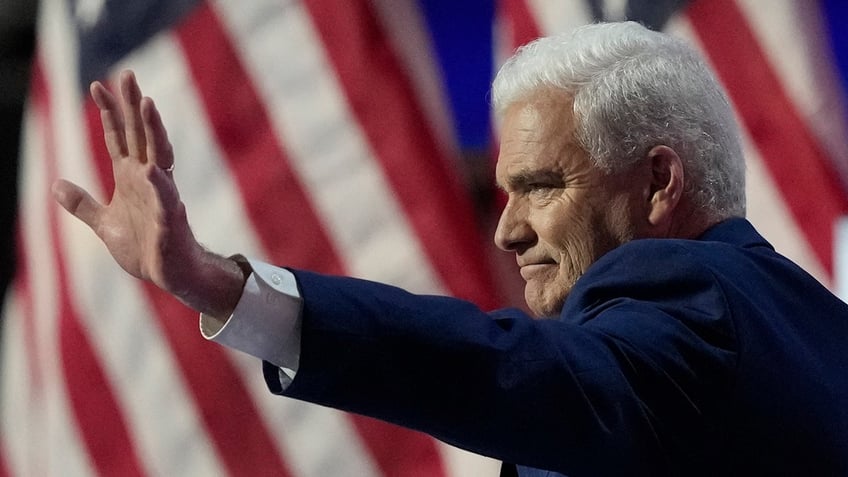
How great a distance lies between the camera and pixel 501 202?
218 centimetres

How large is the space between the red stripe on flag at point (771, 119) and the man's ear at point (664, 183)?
0.94 m

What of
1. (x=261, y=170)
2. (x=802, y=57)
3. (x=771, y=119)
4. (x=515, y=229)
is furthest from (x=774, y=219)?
(x=515, y=229)

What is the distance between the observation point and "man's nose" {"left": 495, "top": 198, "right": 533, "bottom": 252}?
3.86 feet

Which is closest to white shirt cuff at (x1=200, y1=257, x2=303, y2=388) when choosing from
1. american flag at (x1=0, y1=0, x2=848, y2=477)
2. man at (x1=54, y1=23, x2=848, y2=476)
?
man at (x1=54, y1=23, x2=848, y2=476)

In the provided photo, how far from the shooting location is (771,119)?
2033mm

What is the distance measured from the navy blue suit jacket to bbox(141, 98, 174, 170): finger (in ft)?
0.38

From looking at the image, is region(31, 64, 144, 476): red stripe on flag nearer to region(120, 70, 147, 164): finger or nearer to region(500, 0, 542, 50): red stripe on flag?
region(500, 0, 542, 50): red stripe on flag

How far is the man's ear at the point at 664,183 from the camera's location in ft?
3.65

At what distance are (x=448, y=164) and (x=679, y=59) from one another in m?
1.02

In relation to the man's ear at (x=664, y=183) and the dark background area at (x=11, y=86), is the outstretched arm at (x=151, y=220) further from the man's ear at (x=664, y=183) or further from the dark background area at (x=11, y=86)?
the dark background area at (x=11, y=86)

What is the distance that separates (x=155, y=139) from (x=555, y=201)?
0.45 m

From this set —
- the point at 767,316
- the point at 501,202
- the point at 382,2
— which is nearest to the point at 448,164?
the point at 501,202

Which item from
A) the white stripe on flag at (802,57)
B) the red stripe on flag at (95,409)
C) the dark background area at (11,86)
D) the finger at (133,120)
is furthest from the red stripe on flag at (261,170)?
the finger at (133,120)

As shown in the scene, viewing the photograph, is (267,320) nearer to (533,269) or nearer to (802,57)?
(533,269)
